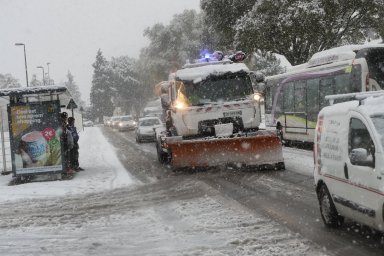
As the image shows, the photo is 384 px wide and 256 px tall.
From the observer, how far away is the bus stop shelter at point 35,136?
634 inches

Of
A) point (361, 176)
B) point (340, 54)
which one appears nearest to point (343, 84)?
point (340, 54)

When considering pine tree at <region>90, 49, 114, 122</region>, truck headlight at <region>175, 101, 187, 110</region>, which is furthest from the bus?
pine tree at <region>90, 49, 114, 122</region>

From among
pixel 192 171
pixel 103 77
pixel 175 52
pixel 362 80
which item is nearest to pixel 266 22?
pixel 362 80

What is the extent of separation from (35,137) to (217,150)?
5074mm

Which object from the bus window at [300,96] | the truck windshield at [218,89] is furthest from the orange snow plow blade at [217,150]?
the bus window at [300,96]

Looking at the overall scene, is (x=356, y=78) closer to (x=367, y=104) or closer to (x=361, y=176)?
(x=367, y=104)

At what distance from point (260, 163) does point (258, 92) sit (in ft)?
7.92

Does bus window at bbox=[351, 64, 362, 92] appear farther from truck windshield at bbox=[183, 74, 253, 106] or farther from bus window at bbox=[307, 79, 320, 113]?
truck windshield at bbox=[183, 74, 253, 106]

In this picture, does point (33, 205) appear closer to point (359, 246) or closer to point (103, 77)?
point (359, 246)

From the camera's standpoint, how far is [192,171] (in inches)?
656

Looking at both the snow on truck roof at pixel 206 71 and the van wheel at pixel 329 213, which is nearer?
the van wheel at pixel 329 213

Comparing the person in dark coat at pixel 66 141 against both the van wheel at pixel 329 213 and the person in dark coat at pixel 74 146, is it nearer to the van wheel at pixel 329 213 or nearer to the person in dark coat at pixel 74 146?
the person in dark coat at pixel 74 146

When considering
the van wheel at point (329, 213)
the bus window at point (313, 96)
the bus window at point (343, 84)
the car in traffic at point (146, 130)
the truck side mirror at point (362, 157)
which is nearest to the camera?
the truck side mirror at point (362, 157)

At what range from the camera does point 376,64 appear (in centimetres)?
1823
